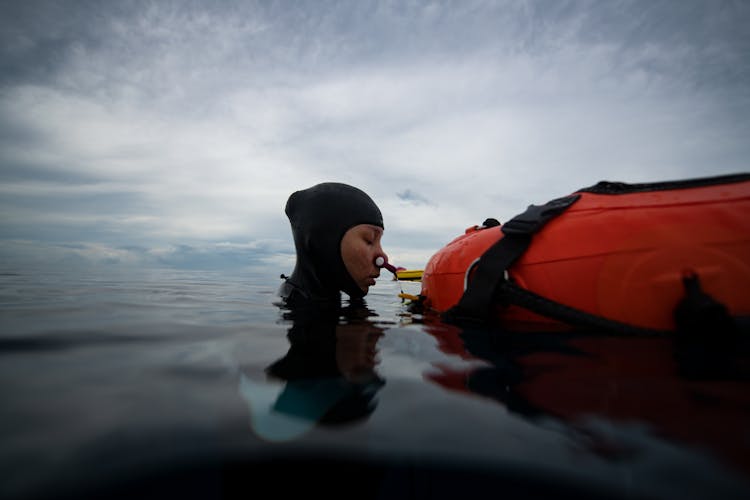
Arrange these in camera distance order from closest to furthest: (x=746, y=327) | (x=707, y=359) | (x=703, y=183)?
(x=707, y=359)
(x=746, y=327)
(x=703, y=183)

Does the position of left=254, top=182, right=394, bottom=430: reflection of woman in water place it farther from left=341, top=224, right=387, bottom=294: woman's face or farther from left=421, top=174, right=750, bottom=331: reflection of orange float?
left=421, top=174, right=750, bottom=331: reflection of orange float

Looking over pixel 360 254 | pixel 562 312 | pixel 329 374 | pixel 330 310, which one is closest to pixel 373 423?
pixel 329 374

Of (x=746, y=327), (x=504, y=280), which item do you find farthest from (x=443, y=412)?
(x=746, y=327)

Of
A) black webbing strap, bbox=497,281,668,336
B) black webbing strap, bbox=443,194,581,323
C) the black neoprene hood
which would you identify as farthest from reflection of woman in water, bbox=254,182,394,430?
black webbing strap, bbox=497,281,668,336

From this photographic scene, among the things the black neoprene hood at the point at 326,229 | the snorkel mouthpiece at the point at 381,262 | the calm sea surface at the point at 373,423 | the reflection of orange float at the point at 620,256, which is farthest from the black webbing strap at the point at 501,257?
the black neoprene hood at the point at 326,229

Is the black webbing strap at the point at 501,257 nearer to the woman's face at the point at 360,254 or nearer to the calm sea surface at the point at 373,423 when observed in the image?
the calm sea surface at the point at 373,423

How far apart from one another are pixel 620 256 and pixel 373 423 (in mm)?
1405

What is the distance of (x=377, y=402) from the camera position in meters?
0.86

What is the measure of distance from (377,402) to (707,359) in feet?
3.71

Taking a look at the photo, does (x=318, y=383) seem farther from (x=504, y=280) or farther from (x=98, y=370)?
(x=504, y=280)

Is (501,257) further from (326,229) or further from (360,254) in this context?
(326,229)

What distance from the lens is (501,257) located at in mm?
1817

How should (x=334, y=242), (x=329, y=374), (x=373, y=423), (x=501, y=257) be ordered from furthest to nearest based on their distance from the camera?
1. (x=334, y=242)
2. (x=501, y=257)
3. (x=329, y=374)
4. (x=373, y=423)

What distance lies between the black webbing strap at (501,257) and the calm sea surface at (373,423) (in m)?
0.50
